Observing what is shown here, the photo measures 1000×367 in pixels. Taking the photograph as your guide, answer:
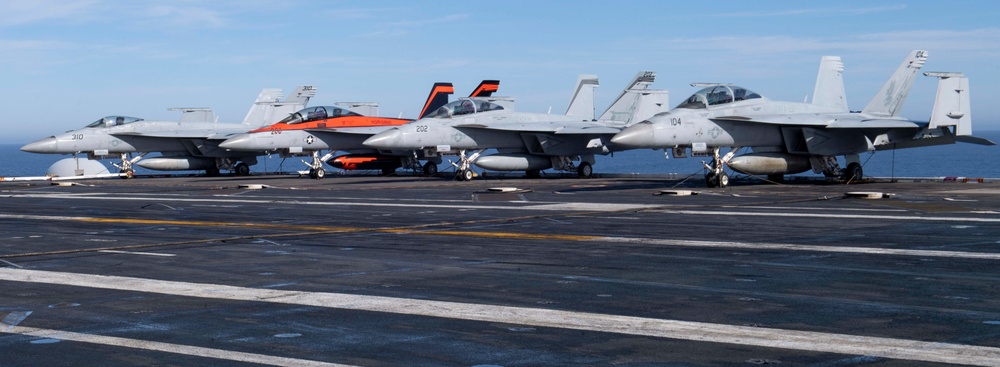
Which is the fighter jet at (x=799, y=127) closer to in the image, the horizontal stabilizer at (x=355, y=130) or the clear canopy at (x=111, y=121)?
the horizontal stabilizer at (x=355, y=130)

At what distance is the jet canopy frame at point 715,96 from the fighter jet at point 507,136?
857cm

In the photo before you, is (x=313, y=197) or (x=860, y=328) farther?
(x=313, y=197)

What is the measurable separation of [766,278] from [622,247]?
130 inches

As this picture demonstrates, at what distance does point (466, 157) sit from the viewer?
123 ft

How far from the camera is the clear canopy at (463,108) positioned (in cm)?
3709

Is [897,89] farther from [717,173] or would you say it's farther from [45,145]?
[45,145]

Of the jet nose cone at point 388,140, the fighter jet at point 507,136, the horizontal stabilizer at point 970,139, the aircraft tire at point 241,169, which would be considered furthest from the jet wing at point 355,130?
the horizontal stabilizer at point 970,139

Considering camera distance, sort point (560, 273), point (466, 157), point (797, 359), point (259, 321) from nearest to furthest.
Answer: point (797, 359)
point (259, 321)
point (560, 273)
point (466, 157)

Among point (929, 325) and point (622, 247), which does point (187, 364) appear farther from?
point (622, 247)

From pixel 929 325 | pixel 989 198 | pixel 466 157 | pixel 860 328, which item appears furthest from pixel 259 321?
pixel 466 157

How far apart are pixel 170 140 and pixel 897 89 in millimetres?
29942

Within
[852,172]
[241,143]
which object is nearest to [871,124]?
[852,172]

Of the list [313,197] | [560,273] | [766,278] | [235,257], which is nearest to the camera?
[766,278]

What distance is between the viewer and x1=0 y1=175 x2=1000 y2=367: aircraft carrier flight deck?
6.88m
